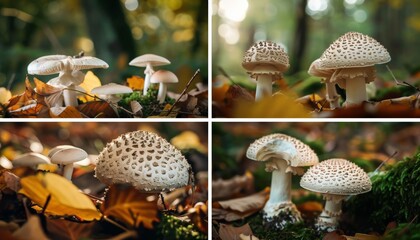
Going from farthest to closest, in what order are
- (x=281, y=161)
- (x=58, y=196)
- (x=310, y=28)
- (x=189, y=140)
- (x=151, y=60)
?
(x=310, y=28)
(x=189, y=140)
(x=281, y=161)
(x=151, y=60)
(x=58, y=196)

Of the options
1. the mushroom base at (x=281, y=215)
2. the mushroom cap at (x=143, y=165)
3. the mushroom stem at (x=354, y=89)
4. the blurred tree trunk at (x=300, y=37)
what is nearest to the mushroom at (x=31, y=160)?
the mushroom cap at (x=143, y=165)

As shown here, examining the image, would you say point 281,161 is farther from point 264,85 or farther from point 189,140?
point 189,140

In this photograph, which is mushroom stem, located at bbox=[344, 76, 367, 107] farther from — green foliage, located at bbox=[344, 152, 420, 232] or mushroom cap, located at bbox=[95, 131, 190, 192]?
mushroom cap, located at bbox=[95, 131, 190, 192]

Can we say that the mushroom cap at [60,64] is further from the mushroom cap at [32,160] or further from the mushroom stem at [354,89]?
the mushroom stem at [354,89]

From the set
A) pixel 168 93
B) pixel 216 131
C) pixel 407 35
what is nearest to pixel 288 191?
pixel 168 93

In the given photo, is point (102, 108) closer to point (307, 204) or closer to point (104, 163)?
point (104, 163)

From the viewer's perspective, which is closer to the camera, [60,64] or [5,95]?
[60,64]

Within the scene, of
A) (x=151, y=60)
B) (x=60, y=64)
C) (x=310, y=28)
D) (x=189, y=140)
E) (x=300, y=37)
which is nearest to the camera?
(x=60, y=64)

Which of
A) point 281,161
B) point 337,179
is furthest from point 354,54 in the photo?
point 281,161
